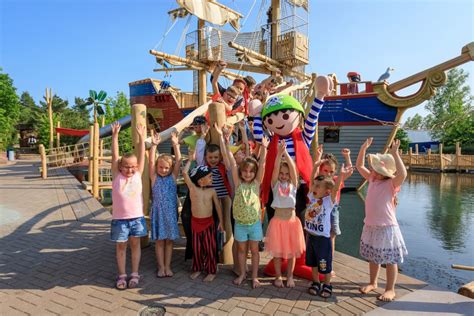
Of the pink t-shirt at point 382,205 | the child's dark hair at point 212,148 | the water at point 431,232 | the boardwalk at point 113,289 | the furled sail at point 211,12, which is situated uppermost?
the furled sail at point 211,12

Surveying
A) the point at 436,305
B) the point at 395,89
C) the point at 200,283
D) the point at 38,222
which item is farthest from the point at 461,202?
the point at 38,222

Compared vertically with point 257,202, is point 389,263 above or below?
below

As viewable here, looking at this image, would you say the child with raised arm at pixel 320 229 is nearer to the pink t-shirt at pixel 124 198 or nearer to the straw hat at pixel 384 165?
the straw hat at pixel 384 165

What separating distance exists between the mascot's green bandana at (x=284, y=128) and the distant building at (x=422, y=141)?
40.7 meters

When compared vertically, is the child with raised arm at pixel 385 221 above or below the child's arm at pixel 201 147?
below

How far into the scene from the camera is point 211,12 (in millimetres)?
18141

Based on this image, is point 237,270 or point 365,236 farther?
point 237,270

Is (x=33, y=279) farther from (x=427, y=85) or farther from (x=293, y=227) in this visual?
(x=427, y=85)

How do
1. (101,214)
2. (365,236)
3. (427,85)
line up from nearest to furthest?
1. (365,236)
2. (101,214)
3. (427,85)

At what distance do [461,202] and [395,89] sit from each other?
528 cm

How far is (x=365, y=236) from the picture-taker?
3.07 metres

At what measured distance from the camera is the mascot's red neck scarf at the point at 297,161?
11.2 ft

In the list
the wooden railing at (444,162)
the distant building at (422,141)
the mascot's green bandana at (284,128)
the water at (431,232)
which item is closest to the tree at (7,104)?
the water at (431,232)

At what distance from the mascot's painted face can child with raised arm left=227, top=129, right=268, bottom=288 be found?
10.3 inches
